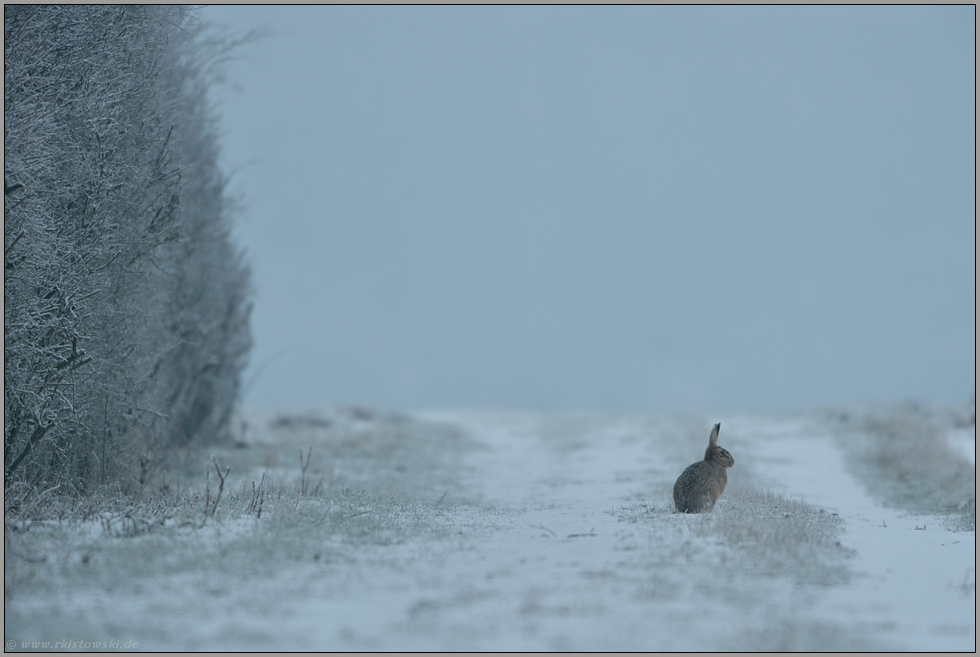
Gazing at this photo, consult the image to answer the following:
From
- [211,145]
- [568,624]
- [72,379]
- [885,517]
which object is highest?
[211,145]

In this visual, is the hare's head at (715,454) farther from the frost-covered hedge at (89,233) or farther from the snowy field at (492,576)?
the frost-covered hedge at (89,233)

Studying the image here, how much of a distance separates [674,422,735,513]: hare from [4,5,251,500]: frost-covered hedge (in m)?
7.34

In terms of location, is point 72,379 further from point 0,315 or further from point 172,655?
point 172,655

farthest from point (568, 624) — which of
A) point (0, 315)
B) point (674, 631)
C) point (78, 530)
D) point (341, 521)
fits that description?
point (0, 315)

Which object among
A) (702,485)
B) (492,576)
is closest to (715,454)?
(702,485)

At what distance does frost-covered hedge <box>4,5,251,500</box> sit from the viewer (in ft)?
31.1

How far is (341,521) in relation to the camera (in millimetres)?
8836

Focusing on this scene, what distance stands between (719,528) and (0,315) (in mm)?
7779

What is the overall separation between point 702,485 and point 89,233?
840cm

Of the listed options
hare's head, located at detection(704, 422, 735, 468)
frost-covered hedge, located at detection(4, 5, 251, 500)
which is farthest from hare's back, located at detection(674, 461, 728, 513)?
frost-covered hedge, located at detection(4, 5, 251, 500)

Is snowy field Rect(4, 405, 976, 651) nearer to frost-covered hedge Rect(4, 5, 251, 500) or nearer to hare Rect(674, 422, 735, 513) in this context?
hare Rect(674, 422, 735, 513)

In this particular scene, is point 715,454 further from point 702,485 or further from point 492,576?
point 492,576

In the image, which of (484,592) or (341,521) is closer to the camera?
(484,592)

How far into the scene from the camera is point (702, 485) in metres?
9.66
